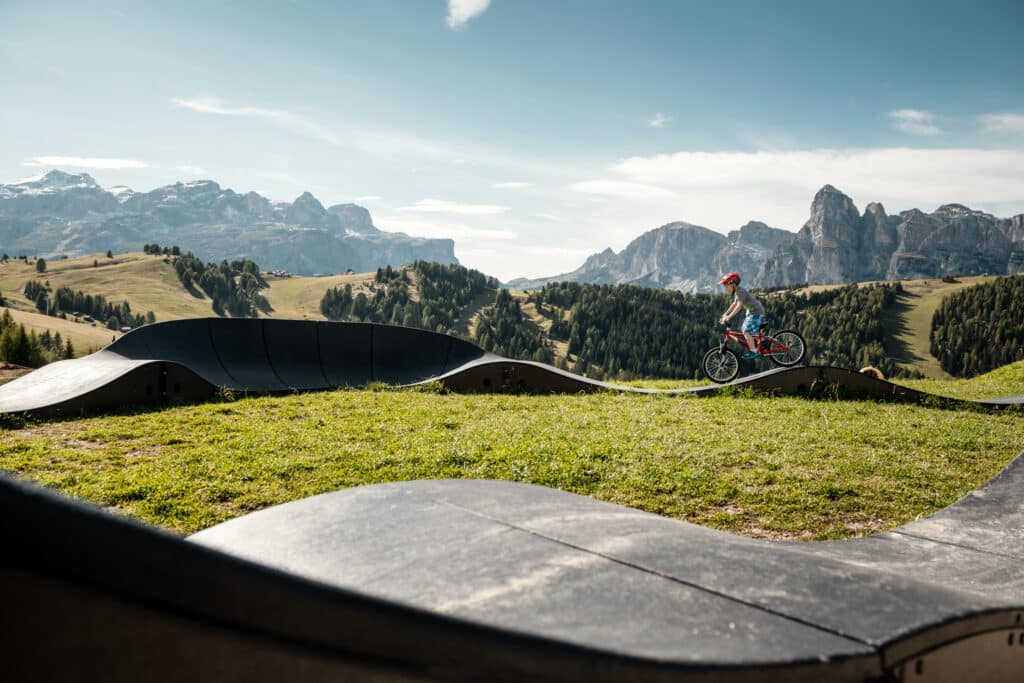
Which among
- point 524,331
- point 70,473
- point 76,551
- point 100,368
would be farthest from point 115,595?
point 524,331

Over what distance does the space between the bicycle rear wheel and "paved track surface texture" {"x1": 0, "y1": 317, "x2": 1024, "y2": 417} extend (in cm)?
180

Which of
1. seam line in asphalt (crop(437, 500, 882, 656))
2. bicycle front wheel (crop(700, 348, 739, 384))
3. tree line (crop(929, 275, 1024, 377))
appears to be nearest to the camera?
seam line in asphalt (crop(437, 500, 882, 656))

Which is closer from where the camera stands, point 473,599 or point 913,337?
point 473,599

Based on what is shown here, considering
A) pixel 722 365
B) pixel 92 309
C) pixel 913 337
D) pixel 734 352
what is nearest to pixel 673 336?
pixel 913 337

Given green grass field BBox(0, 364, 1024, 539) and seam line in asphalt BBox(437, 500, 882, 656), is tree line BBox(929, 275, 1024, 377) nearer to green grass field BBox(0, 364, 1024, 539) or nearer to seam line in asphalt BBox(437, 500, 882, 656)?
green grass field BBox(0, 364, 1024, 539)

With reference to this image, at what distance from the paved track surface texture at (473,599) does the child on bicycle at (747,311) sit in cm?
1139

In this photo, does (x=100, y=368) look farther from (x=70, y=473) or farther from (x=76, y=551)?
(x=76, y=551)

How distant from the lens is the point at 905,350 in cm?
17700

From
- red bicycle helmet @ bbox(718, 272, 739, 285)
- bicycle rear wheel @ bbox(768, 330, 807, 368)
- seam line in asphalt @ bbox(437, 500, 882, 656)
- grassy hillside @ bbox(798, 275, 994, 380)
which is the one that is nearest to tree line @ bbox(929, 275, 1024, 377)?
grassy hillside @ bbox(798, 275, 994, 380)

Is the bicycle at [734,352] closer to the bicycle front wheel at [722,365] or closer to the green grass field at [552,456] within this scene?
the bicycle front wheel at [722,365]

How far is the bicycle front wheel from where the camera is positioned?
50.2 feet

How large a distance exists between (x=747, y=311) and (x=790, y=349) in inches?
72.7

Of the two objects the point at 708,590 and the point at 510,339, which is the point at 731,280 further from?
the point at 510,339

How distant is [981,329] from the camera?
157 m
